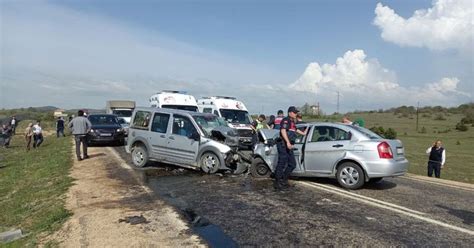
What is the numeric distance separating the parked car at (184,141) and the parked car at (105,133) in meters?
6.97

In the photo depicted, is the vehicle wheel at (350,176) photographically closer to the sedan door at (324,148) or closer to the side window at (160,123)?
the sedan door at (324,148)

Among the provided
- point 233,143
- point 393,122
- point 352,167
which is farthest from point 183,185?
point 393,122

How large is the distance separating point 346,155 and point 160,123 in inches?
225

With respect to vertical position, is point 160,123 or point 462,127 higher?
point 462,127

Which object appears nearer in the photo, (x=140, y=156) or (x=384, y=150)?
(x=384, y=150)

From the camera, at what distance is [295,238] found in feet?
18.9

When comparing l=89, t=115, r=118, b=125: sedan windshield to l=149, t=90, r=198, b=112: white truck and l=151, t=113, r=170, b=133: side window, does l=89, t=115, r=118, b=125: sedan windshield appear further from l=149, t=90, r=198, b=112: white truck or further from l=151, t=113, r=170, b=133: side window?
l=151, t=113, r=170, b=133: side window

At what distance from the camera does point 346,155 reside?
933cm

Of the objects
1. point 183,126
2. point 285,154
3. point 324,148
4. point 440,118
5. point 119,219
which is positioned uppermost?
point 440,118

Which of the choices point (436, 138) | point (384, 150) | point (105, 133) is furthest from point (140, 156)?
point (436, 138)

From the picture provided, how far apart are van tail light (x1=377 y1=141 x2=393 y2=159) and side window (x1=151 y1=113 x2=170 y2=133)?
20.0 ft

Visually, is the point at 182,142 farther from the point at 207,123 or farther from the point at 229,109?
the point at 229,109

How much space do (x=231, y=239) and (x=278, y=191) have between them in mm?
3398

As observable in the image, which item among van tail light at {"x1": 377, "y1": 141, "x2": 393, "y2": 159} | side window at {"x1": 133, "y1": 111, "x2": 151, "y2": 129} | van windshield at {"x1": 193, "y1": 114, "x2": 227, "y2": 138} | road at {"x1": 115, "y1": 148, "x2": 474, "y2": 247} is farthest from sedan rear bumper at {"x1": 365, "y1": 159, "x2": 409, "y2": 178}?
side window at {"x1": 133, "y1": 111, "x2": 151, "y2": 129}
